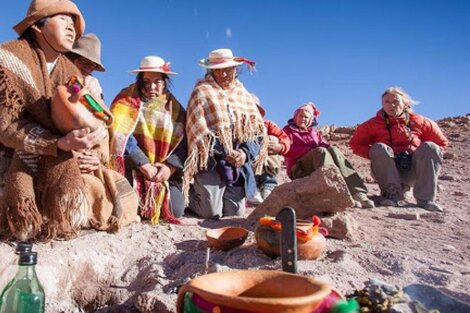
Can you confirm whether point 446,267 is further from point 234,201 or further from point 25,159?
point 25,159

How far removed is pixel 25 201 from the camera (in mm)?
3412

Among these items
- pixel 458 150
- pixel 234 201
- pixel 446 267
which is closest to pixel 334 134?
pixel 458 150

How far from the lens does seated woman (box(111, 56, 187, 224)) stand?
183 inches

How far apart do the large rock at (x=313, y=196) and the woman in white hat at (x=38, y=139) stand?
5.73ft

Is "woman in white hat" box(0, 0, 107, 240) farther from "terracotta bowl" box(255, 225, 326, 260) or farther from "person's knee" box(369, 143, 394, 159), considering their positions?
"person's knee" box(369, 143, 394, 159)

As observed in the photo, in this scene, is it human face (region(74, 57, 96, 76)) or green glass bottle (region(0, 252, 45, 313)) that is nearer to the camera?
green glass bottle (region(0, 252, 45, 313))

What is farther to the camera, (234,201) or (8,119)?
(234,201)

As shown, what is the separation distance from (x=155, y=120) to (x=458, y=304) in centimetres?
341

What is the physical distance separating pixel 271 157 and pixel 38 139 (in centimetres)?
290

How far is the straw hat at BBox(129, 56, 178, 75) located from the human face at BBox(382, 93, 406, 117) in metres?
2.56

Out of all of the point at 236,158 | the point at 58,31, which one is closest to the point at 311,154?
the point at 236,158

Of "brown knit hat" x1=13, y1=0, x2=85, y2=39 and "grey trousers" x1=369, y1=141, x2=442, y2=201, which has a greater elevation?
"brown knit hat" x1=13, y1=0, x2=85, y2=39

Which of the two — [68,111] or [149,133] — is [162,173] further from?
[68,111]

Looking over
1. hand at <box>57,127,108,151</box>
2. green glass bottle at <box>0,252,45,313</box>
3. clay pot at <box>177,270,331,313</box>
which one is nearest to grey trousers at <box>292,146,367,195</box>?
hand at <box>57,127,108,151</box>
